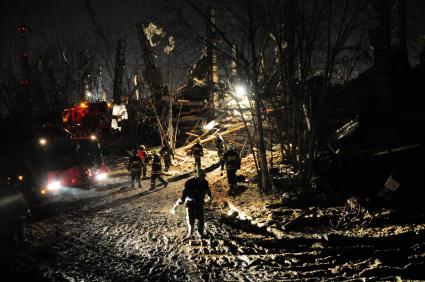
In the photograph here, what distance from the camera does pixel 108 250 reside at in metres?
8.21

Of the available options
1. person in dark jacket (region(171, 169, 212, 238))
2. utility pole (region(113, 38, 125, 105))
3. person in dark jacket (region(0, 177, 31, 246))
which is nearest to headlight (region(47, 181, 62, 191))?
person in dark jacket (region(0, 177, 31, 246))

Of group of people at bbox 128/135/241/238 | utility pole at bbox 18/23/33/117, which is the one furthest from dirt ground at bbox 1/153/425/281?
utility pole at bbox 18/23/33/117

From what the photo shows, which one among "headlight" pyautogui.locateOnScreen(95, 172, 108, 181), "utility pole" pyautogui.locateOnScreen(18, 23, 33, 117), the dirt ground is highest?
"utility pole" pyautogui.locateOnScreen(18, 23, 33, 117)

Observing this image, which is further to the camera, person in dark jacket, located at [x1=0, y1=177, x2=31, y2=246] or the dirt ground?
person in dark jacket, located at [x1=0, y1=177, x2=31, y2=246]

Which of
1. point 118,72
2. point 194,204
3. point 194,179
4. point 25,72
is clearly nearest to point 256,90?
point 194,179

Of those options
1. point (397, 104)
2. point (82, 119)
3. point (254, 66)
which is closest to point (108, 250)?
point (254, 66)

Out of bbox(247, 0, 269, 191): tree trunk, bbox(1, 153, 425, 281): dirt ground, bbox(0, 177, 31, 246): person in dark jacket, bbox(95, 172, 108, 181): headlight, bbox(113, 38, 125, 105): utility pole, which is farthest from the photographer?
bbox(113, 38, 125, 105): utility pole

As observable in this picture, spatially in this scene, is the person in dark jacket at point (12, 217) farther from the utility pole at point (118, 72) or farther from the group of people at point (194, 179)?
the utility pole at point (118, 72)

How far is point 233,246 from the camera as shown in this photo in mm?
8109

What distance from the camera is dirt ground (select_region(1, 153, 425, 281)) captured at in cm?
659

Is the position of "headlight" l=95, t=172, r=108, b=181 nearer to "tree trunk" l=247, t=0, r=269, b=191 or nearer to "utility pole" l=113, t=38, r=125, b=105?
"tree trunk" l=247, t=0, r=269, b=191

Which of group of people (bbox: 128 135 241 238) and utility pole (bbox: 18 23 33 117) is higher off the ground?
utility pole (bbox: 18 23 33 117)

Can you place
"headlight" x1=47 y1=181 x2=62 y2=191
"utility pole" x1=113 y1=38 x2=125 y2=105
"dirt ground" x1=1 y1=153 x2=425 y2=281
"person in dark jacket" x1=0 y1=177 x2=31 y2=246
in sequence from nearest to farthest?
"dirt ground" x1=1 y1=153 x2=425 y2=281
"person in dark jacket" x1=0 y1=177 x2=31 y2=246
"headlight" x1=47 y1=181 x2=62 y2=191
"utility pole" x1=113 y1=38 x2=125 y2=105

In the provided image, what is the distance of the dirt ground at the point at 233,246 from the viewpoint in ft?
21.6
